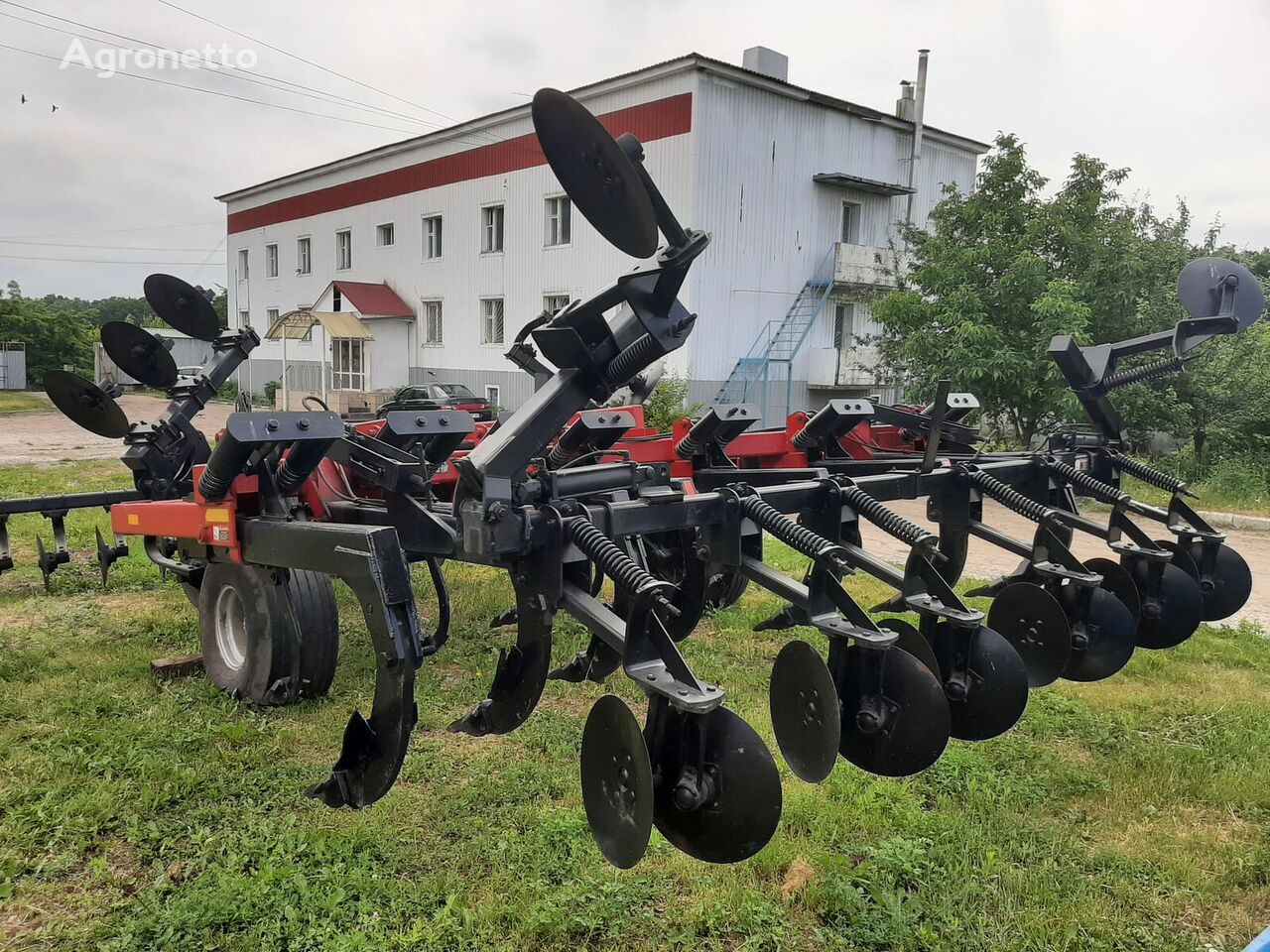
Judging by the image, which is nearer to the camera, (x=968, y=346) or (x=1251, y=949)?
(x=1251, y=949)

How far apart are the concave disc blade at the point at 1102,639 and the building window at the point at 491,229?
21.6m

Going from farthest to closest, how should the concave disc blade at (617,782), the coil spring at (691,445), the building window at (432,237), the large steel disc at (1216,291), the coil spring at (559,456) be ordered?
the building window at (432,237)
the large steel disc at (1216,291)
the coil spring at (691,445)
the coil spring at (559,456)
the concave disc blade at (617,782)

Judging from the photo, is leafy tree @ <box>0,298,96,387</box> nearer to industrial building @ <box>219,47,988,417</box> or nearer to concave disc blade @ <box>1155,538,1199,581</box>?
industrial building @ <box>219,47,988,417</box>

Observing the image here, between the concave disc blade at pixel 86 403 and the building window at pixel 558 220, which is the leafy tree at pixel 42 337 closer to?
the building window at pixel 558 220

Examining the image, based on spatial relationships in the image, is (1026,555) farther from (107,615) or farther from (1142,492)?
(1142,492)

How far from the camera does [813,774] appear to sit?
2844 millimetres

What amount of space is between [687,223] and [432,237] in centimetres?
1012

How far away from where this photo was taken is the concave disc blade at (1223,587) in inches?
189

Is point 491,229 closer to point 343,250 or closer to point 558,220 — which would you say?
point 558,220

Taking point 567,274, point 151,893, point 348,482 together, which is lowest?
point 151,893

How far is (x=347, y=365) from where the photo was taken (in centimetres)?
2866

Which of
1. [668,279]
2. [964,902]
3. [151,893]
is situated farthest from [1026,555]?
[151,893]

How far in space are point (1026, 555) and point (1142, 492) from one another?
9545 mm

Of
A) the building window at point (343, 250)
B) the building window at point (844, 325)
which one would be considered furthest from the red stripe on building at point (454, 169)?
the building window at point (844, 325)
